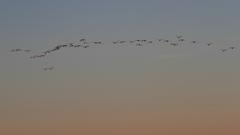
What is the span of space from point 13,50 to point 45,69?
10.6 meters

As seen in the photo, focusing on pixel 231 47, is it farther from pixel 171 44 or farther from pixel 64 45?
pixel 64 45

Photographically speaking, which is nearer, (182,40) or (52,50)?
(52,50)

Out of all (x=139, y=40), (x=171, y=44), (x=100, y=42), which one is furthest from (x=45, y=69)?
(x=171, y=44)

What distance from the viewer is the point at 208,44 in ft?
463

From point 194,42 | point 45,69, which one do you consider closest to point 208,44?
point 194,42

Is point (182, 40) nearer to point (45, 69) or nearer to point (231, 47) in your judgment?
point (231, 47)

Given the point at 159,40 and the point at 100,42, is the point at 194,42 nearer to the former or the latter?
the point at 159,40

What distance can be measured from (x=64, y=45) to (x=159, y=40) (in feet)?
89.4

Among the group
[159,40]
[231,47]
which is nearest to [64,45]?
[159,40]

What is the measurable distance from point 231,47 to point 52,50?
174 feet

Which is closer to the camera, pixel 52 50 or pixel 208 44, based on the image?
pixel 52 50

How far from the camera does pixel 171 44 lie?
143750 millimetres

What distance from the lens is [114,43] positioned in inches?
5271

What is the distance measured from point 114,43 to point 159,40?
42.8 ft
